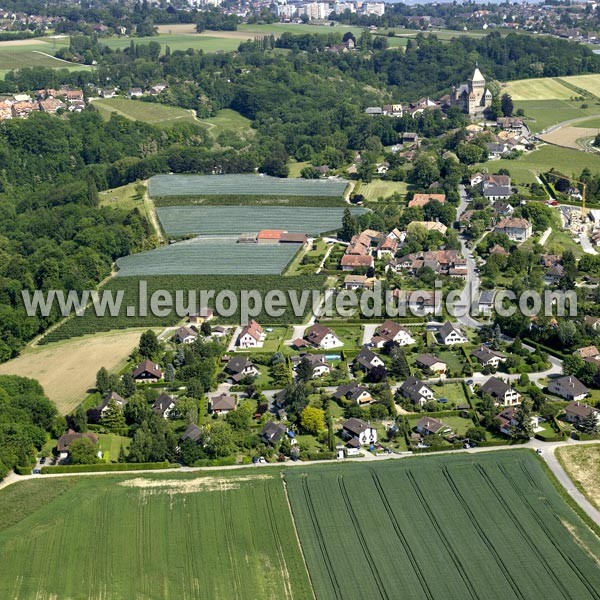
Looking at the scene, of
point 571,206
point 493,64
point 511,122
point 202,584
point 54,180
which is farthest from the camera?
point 493,64

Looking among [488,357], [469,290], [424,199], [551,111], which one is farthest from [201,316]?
[551,111]


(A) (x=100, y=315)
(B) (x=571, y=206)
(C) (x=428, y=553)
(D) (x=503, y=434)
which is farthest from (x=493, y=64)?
(C) (x=428, y=553)

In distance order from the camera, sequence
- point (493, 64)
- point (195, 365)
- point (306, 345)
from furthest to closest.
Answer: point (493, 64)
point (306, 345)
point (195, 365)

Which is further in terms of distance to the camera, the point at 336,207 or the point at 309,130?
the point at 309,130

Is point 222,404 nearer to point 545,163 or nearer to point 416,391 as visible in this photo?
point 416,391

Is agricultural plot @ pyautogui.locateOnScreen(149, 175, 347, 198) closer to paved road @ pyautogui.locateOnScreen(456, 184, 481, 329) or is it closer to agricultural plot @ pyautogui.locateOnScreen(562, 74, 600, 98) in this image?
paved road @ pyautogui.locateOnScreen(456, 184, 481, 329)

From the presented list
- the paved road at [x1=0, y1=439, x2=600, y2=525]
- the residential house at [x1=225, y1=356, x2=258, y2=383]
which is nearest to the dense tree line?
the paved road at [x1=0, y1=439, x2=600, y2=525]

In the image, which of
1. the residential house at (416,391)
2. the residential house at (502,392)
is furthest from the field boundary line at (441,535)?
the residential house at (502,392)

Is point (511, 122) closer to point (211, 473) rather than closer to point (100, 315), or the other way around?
point (100, 315)
